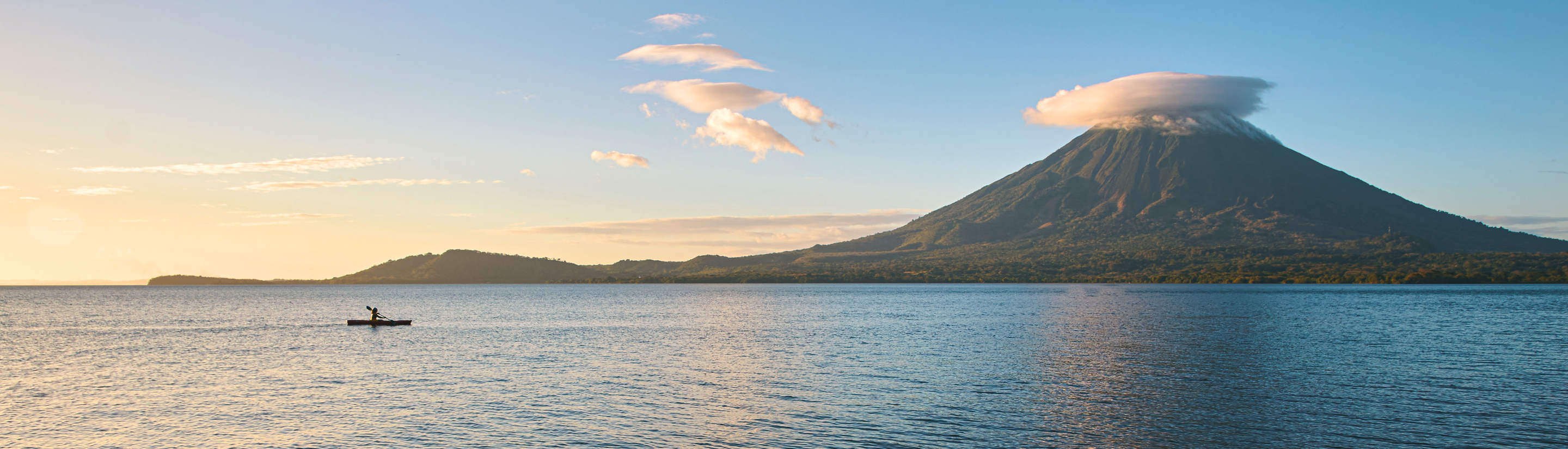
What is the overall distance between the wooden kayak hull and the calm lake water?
2114 millimetres

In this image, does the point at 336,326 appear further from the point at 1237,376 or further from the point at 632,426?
the point at 1237,376

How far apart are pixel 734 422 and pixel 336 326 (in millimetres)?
73785

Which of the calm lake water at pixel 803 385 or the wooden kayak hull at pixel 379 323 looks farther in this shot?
the wooden kayak hull at pixel 379 323

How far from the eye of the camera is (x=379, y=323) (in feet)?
300

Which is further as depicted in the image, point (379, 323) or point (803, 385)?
point (379, 323)

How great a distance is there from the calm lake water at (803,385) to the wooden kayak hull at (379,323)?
2114 mm

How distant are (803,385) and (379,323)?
63.7 metres

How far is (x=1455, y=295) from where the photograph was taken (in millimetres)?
158750

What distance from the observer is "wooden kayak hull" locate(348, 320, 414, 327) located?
296ft

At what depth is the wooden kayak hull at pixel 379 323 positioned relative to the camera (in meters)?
90.2

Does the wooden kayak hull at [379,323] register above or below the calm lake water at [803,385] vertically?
above

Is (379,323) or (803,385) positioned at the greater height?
(379,323)

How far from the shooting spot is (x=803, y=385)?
42.1 metres

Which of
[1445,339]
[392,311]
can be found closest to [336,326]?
[392,311]
